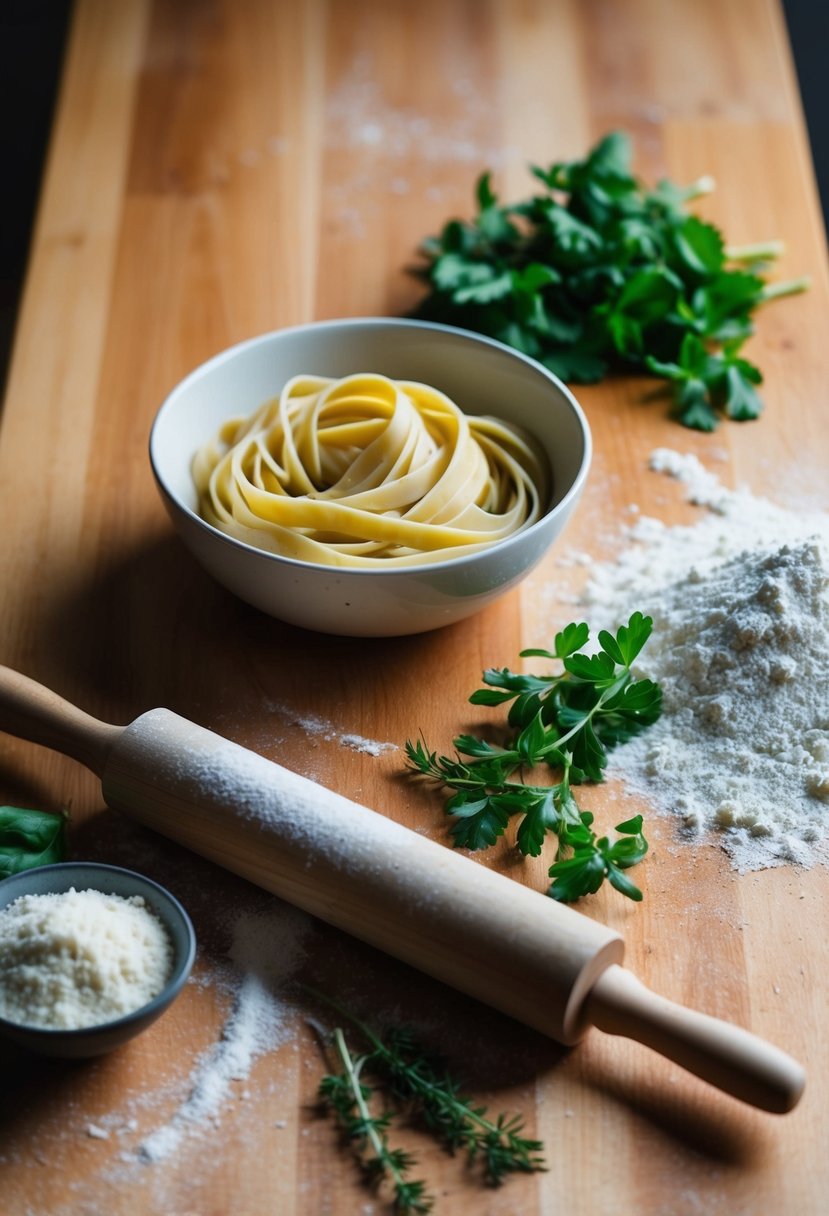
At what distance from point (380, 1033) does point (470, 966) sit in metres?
0.11

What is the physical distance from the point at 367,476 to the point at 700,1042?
2.54 feet

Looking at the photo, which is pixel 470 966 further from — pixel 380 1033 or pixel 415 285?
pixel 415 285

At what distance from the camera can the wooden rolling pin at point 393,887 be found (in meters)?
1.07

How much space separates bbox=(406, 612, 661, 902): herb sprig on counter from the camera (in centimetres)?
125

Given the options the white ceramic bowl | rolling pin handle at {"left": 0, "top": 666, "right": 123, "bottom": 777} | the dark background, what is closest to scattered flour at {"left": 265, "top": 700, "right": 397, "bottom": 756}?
the white ceramic bowl

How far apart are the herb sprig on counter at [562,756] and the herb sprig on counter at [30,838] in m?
0.38

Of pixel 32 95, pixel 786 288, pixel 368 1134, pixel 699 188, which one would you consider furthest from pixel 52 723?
pixel 32 95

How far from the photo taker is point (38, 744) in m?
1.38

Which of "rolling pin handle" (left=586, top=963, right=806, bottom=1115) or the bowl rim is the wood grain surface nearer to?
"rolling pin handle" (left=586, top=963, right=806, bottom=1115)

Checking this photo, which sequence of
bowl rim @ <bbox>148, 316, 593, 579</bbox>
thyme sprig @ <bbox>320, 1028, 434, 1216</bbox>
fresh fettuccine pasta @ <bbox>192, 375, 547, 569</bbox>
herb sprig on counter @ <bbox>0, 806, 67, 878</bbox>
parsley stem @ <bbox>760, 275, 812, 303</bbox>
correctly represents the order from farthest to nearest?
parsley stem @ <bbox>760, 275, 812, 303</bbox>, fresh fettuccine pasta @ <bbox>192, 375, 547, 569</bbox>, bowl rim @ <bbox>148, 316, 593, 579</bbox>, herb sprig on counter @ <bbox>0, 806, 67, 878</bbox>, thyme sprig @ <bbox>320, 1028, 434, 1216</bbox>

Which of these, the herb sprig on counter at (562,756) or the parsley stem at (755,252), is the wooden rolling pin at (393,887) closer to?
the herb sprig on counter at (562,756)

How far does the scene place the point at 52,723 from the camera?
1.32 metres

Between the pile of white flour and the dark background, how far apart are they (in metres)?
2.08

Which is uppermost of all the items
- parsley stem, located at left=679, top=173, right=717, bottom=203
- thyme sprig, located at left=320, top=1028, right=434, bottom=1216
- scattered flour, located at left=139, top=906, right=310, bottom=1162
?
parsley stem, located at left=679, top=173, right=717, bottom=203
